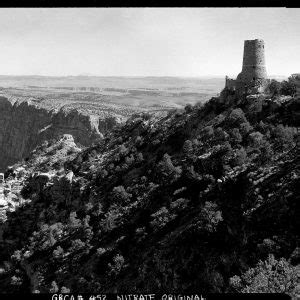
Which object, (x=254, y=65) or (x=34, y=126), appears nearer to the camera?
(x=254, y=65)

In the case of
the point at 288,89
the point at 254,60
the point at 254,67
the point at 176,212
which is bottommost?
the point at 176,212

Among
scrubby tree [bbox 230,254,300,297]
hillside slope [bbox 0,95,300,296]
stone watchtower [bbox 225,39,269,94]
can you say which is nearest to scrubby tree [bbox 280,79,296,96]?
stone watchtower [bbox 225,39,269,94]

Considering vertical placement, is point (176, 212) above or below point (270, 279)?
below

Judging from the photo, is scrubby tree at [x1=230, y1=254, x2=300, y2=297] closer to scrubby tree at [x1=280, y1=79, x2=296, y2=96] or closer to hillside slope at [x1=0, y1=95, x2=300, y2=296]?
hillside slope at [x1=0, y1=95, x2=300, y2=296]

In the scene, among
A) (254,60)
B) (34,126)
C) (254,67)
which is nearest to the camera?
(254,60)

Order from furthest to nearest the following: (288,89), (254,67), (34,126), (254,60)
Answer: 1. (34,126)
2. (254,67)
3. (254,60)
4. (288,89)

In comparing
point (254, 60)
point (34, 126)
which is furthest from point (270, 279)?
point (34, 126)

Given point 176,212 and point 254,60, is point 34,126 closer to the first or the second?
point 254,60
